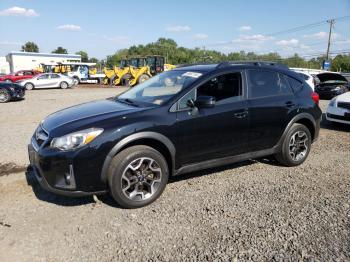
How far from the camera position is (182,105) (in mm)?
4199

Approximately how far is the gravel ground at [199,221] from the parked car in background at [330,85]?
11289mm

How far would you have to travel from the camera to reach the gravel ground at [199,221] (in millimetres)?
3088

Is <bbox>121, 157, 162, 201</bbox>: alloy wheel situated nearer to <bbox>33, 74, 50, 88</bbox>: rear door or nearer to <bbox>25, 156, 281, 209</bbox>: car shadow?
<bbox>25, 156, 281, 209</bbox>: car shadow

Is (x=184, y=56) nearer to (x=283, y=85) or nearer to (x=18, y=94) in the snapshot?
(x=18, y=94)

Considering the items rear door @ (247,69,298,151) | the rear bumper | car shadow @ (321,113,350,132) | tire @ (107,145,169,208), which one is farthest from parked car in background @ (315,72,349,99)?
tire @ (107,145,169,208)

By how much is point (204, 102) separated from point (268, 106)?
4.17ft

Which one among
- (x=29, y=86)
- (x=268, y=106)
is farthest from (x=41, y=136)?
(x=29, y=86)

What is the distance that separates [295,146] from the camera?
5406 mm

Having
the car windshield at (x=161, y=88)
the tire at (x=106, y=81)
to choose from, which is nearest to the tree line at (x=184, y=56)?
the tire at (x=106, y=81)

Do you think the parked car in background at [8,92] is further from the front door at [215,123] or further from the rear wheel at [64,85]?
the front door at [215,123]

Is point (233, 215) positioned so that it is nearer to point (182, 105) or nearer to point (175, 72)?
point (182, 105)

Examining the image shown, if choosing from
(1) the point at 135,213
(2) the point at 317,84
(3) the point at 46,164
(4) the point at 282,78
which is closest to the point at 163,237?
(1) the point at 135,213

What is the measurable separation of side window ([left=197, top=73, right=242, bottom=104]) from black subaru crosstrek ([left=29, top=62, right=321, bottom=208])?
0.05 ft

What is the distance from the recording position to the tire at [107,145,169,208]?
12.3 feet
